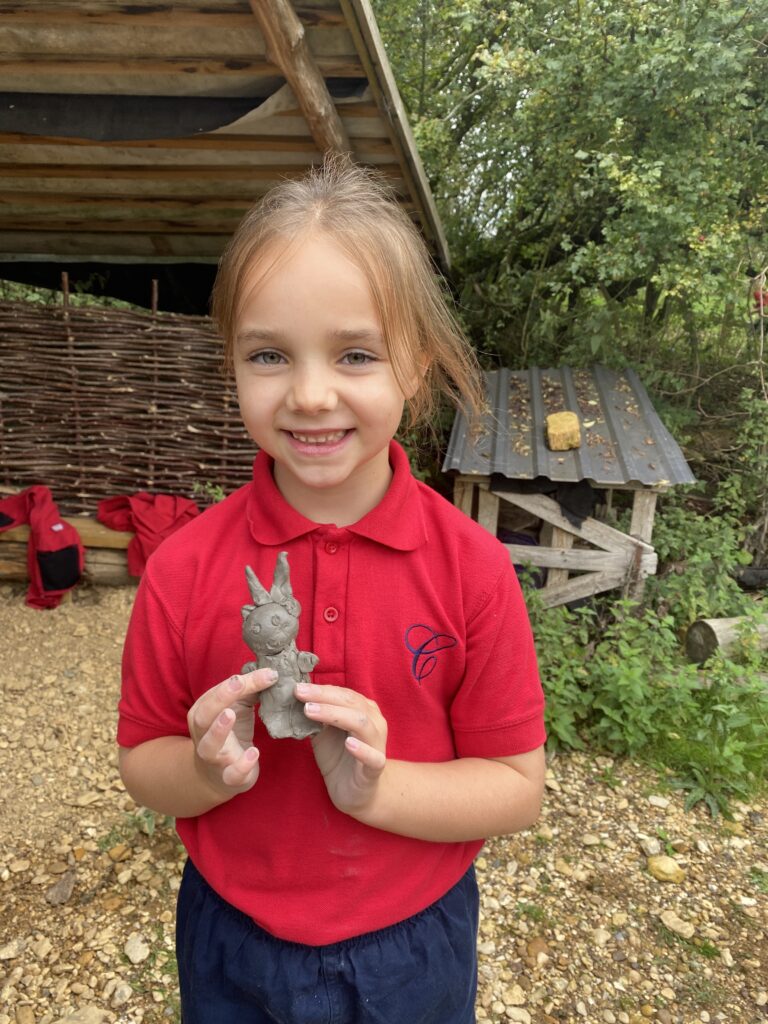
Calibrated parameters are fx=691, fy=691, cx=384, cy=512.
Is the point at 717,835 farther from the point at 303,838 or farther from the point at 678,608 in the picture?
the point at 303,838

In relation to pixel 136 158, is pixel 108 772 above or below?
below

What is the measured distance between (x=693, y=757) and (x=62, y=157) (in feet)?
17.5

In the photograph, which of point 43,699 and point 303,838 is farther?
point 43,699

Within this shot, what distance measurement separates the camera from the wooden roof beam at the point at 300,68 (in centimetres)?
294

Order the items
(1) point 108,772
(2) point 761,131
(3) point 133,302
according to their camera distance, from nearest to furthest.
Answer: (1) point 108,772 < (2) point 761,131 < (3) point 133,302

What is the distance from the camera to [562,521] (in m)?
4.63

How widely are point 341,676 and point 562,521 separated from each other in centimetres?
367

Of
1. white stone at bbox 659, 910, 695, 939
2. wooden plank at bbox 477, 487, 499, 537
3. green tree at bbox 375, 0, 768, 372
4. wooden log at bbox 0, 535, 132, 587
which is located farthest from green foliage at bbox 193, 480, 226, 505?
white stone at bbox 659, 910, 695, 939

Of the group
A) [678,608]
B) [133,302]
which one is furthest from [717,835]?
[133,302]

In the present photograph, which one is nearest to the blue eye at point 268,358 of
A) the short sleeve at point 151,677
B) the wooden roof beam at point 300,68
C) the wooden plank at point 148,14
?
the short sleeve at point 151,677

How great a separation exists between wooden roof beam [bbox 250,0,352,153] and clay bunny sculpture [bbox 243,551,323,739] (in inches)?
110

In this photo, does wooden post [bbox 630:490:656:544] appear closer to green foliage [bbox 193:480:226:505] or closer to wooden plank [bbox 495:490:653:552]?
wooden plank [bbox 495:490:653:552]

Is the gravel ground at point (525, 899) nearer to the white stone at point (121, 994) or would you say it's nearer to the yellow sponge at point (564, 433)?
the white stone at point (121, 994)

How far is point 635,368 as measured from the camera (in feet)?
19.9
